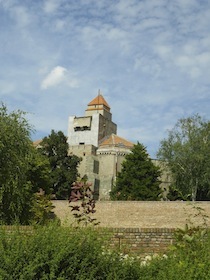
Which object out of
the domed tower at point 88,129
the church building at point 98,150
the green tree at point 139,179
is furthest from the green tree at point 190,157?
the domed tower at point 88,129

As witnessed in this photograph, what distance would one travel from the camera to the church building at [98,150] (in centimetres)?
6173

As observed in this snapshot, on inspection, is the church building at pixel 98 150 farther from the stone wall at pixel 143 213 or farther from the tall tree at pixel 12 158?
the tall tree at pixel 12 158

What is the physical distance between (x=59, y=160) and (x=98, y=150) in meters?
19.4

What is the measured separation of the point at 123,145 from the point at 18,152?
1811 inches

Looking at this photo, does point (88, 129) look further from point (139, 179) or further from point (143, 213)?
point (143, 213)

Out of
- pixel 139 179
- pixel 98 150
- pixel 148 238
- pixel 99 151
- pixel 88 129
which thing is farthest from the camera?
pixel 88 129

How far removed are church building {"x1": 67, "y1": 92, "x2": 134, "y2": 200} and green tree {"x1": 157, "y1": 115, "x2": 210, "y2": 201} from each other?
15.0 meters

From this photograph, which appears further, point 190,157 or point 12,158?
point 190,157

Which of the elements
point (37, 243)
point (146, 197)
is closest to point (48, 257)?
point (37, 243)

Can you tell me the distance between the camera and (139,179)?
141ft

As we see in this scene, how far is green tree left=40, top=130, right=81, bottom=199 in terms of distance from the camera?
45344 mm

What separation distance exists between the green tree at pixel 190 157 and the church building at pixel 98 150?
15.0 metres

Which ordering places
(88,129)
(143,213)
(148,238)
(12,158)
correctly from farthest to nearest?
(88,129) < (143,213) < (12,158) < (148,238)

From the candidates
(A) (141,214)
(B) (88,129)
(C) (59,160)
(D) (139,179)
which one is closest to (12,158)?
(A) (141,214)
